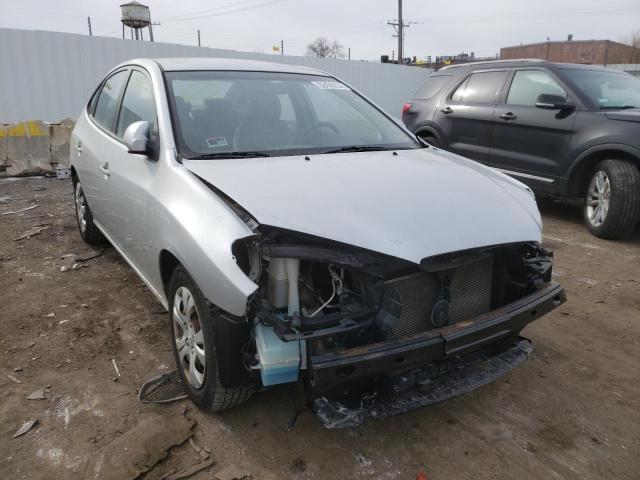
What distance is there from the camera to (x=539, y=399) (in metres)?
2.78

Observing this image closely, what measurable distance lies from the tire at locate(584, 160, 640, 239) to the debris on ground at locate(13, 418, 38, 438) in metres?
5.38

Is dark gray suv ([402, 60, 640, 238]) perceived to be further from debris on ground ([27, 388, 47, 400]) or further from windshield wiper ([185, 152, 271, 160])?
debris on ground ([27, 388, 47, 400])

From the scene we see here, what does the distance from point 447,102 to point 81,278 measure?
17.3ft

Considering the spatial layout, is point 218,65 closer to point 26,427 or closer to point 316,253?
point 316,253

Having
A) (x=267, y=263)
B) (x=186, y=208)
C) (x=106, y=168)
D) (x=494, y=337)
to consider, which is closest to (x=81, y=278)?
(x=106, y=168)

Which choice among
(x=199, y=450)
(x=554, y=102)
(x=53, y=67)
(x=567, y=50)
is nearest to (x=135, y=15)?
(x=53, y=67)

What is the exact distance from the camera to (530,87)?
627 centimetres

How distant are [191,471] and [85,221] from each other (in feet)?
11.1

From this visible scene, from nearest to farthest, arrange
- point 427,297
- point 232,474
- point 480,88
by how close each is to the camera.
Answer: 1. point 232,474
2. point 427,297
3. point 480,88

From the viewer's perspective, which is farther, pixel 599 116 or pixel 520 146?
pixel 520 146

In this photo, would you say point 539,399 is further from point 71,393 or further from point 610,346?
point 71,393

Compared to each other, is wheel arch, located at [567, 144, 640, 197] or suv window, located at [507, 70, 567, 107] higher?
suv window, located at [507, 70, 567, 107]

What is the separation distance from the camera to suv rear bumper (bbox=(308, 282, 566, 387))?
201 cm

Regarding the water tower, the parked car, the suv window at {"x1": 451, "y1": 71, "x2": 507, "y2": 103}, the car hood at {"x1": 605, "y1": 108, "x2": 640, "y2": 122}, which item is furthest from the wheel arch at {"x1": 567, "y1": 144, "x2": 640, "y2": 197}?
the water tower
